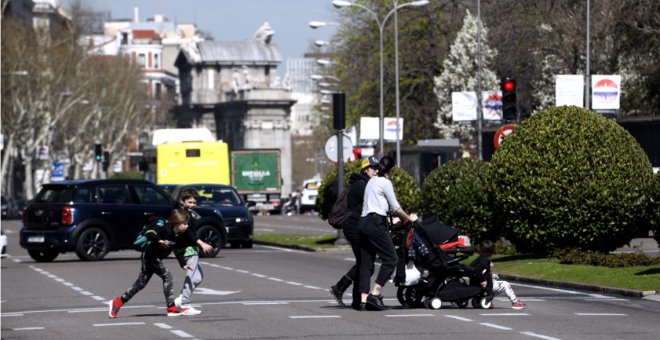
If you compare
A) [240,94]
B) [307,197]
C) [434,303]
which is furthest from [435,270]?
[240,94]

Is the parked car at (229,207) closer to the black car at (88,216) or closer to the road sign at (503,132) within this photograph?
the black car at (88,216)

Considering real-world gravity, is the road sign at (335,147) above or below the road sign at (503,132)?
below

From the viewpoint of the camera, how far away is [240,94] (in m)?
184

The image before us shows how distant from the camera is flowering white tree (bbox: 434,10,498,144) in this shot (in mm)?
86500

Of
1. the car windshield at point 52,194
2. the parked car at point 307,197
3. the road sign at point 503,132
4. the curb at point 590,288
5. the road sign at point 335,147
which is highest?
the road sign at point 503,132

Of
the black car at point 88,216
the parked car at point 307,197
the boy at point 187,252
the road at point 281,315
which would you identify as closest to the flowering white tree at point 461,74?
the parked car at point 307,197

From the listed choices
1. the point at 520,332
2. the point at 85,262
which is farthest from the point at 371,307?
the point at 85,262

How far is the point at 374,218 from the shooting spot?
20438 mm

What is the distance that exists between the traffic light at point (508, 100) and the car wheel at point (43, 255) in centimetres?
994

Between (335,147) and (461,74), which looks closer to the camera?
(335,147)

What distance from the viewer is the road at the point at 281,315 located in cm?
1769

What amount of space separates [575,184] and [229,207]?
1523 cm

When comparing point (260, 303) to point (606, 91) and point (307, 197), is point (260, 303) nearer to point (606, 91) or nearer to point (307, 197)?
point (606, 91)

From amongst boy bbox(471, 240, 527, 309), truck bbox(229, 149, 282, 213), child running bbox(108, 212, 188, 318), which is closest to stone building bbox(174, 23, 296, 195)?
truck bbox(229, 149, 282, 213)
